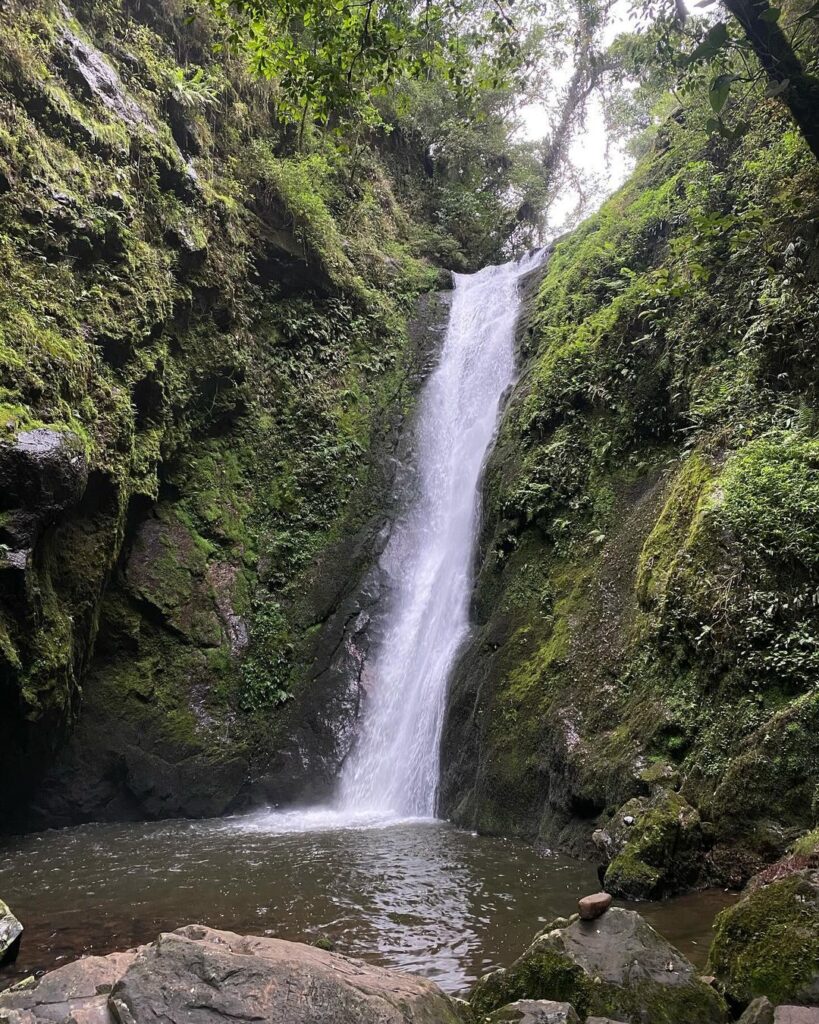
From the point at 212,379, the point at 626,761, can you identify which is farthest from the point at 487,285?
the point at 626,761

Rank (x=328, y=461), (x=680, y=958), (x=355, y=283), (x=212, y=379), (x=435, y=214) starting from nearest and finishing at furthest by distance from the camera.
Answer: (x=680, y=958) → (x=212, y=379) → (x=328, y=461) → (x=355, y=283) → (x=435, y=214)

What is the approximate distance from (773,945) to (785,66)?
425 centimetres

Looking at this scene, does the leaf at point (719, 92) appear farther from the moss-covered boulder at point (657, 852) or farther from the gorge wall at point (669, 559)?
the moss-covered boulder at point (657, 852)

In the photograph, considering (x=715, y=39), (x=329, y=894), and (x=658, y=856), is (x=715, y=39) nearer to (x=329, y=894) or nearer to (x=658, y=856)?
(x=658, y=856)

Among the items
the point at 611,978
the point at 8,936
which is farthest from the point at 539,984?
the point at 8,936

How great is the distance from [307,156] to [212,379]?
783 centimetres

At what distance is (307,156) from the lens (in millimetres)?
17891

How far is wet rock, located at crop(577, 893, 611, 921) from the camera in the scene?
11.6 feet

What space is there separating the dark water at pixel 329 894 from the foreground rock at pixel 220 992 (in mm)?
1486

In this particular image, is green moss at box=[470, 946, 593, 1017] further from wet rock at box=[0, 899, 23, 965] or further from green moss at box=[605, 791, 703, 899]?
wet rock at box=[0, 899, 23, 965]

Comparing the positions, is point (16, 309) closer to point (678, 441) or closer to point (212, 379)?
point (212, 379)

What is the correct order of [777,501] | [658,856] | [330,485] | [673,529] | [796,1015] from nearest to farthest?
[796,1015]
[658,856]
[777,501]
[673,529]
[330,485]

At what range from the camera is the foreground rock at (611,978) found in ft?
10.2

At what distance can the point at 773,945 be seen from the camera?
318 centimetres
